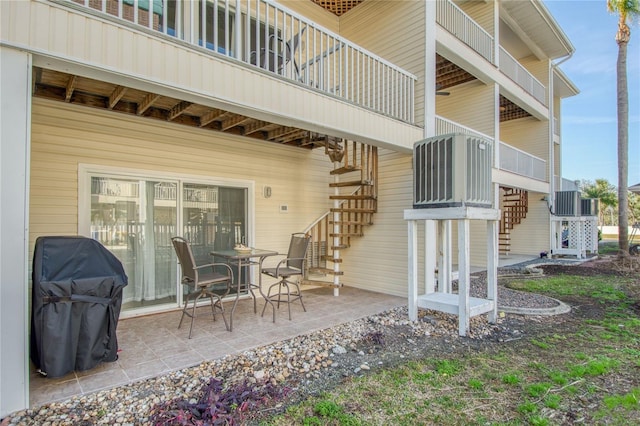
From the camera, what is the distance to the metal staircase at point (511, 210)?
12297 millimetres

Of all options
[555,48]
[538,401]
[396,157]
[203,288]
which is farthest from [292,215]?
[555,48]

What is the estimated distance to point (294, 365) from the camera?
3.23 m

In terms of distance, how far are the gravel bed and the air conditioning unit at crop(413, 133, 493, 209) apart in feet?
5.27

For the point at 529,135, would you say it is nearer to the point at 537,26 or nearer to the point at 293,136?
the point at 537,26

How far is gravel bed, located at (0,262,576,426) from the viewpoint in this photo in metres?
2.42

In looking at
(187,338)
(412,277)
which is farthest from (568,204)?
(187,338)

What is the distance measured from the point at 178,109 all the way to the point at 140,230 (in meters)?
1.74

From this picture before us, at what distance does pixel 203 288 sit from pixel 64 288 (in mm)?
1596

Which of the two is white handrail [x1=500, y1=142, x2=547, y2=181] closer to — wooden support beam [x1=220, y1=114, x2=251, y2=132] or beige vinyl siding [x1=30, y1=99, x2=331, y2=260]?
beige vinyl siding [x1=30, y1=99, x2=331, y2=260]

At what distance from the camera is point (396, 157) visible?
6.17 metres

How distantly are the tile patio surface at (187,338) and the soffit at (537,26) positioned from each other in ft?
29.9

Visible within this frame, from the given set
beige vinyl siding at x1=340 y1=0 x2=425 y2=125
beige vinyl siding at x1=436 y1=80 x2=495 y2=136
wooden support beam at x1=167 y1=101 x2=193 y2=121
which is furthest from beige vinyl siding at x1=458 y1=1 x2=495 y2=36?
wooden support beam at x1=167 y1=101 x2=193 y2=121

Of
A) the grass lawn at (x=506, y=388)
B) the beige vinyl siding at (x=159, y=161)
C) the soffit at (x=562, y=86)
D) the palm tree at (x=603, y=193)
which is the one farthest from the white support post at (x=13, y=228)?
the palm tree at (x=603, y=193)

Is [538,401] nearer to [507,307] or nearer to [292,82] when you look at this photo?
[507,307]
